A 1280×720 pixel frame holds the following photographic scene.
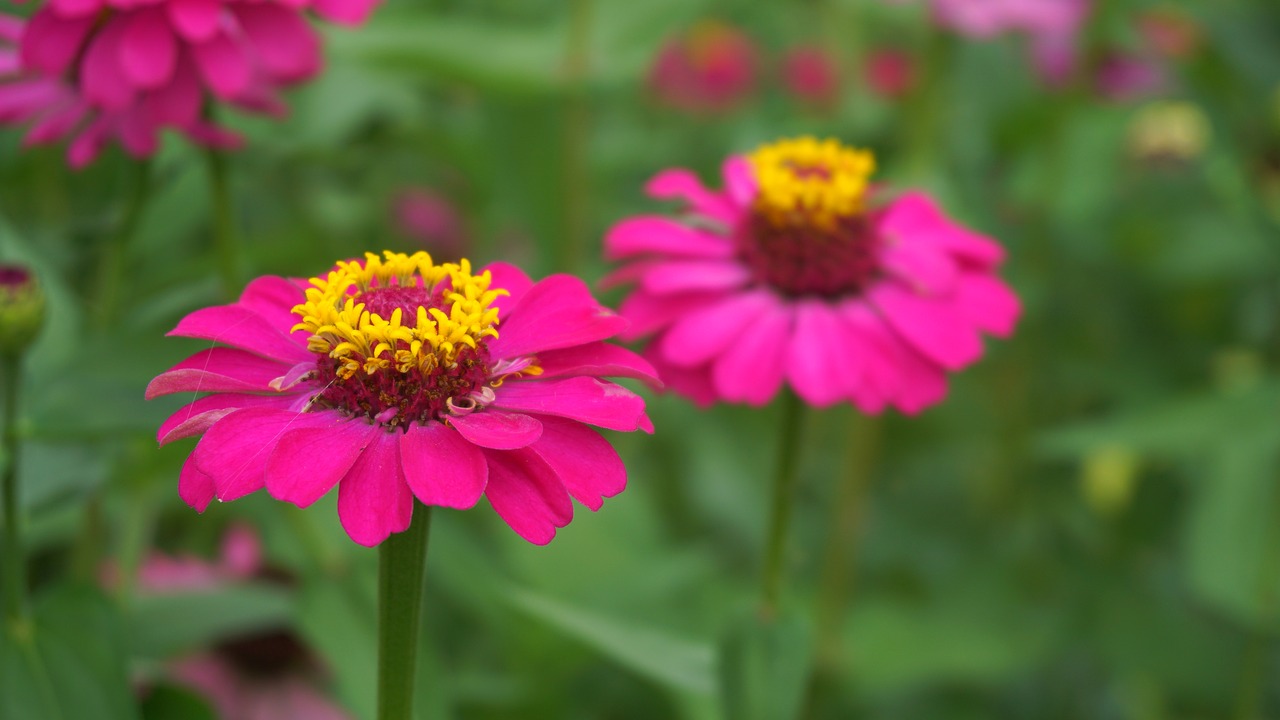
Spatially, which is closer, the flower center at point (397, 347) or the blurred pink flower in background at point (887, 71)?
the flower center at point (397, 347)

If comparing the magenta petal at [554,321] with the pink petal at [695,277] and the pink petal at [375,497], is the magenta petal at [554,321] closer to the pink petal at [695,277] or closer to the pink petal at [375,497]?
the pink petal at [375,497]

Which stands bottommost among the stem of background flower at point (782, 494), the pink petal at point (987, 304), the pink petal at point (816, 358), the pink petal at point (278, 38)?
the stem of background flower at point (782, 494)

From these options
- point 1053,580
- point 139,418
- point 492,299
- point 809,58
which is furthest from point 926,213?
point 809,58

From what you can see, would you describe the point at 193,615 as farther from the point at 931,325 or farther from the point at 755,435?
the point at 755,435

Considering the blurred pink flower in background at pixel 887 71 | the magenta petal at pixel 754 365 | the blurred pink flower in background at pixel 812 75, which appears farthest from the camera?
the blurred pink flower in background at pixel 887 71

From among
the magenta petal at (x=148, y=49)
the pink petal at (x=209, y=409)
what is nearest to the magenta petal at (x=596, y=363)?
the pink petal at (x=209, y=409)

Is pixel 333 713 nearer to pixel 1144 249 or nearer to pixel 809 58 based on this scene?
pixel 1144 249

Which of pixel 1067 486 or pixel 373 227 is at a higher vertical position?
pixel 373 227

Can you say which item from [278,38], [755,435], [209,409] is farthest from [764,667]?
[755,435]
